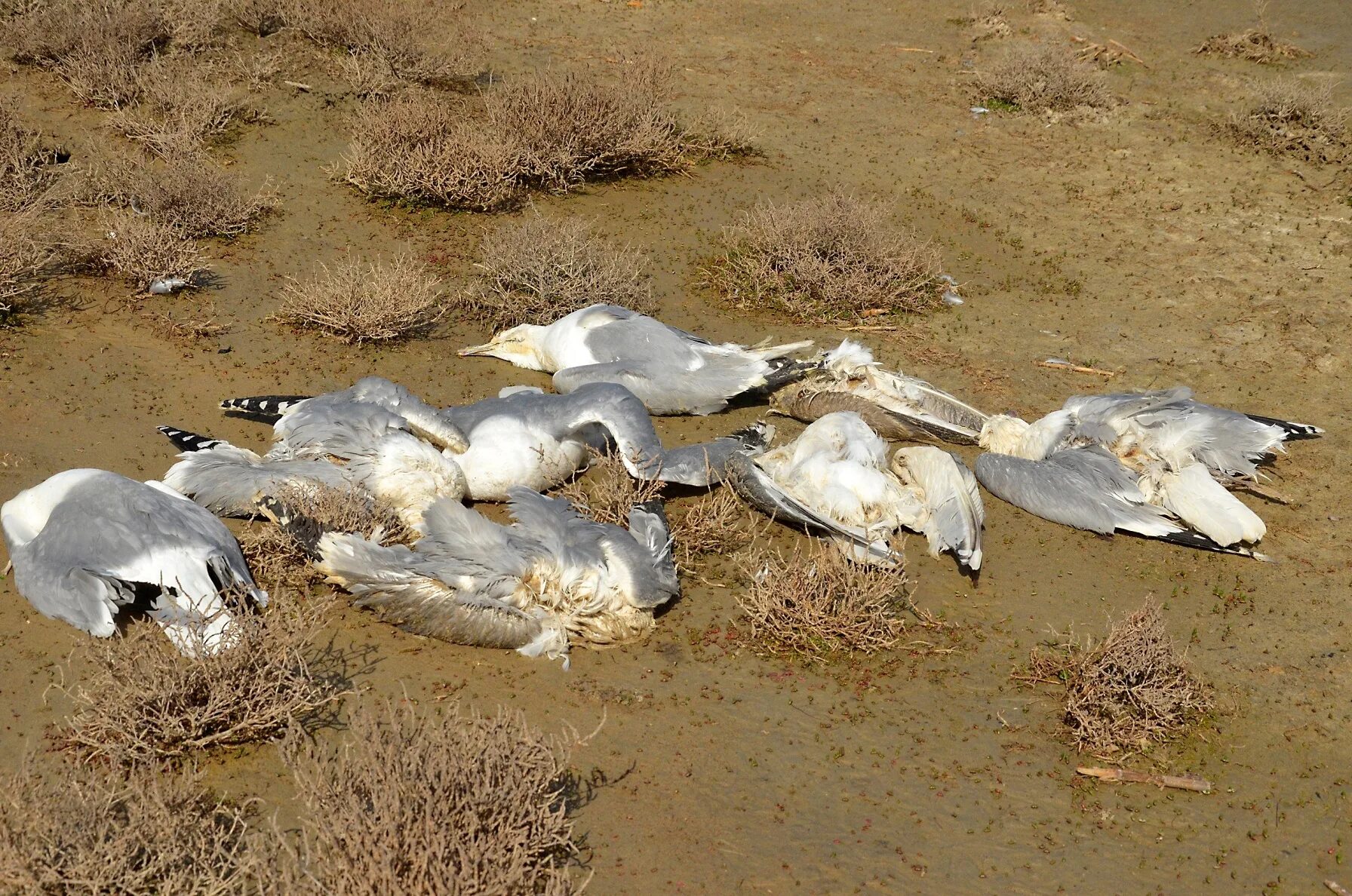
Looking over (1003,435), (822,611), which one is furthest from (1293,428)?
(822,611)

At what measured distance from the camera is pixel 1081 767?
16.9 feet

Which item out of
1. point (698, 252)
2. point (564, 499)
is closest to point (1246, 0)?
point (698, 252)

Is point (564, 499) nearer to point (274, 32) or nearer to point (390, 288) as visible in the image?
point (390, 288)

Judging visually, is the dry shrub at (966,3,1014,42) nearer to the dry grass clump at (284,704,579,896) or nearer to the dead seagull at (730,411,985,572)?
the dead seagull at (730,411,985,572)

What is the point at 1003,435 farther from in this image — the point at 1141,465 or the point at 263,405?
the point at 263,405

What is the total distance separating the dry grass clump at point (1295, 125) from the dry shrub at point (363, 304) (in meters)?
9.12

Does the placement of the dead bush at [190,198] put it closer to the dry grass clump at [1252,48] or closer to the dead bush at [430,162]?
the dead bush at [430,162]

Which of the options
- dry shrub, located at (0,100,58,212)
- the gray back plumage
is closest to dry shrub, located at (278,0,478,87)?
dry shrub, located at (0,100,58,212)

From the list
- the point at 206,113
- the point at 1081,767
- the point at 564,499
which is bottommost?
the point at 1081,767

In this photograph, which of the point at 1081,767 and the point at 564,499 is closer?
the point at 1081,767

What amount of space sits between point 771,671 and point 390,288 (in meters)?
4.13

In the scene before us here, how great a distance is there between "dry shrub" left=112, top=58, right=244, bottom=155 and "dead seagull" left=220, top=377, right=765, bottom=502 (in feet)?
14.8

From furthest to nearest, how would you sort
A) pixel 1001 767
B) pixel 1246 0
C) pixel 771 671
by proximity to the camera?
pixel 1246 0, pixel 771 671, pixel 1001 767

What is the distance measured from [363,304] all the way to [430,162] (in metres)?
2.18
